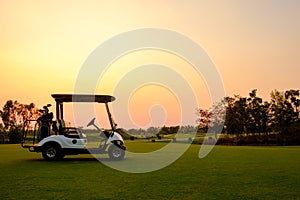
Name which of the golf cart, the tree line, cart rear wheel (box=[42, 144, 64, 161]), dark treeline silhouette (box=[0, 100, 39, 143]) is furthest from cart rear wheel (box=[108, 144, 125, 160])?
dark treeline silhouette (box=[0, 100, 39, 143])

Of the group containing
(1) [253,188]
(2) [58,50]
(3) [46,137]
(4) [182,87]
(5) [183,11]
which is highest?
(5) [183,11]

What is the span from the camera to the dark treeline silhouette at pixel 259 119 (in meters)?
39.8

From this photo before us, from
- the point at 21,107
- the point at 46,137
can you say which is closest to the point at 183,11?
the point at 46,137

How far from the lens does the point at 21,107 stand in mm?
56531

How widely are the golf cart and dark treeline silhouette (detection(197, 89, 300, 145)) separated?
26370mm

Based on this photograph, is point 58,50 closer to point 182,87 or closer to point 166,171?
point 182,87

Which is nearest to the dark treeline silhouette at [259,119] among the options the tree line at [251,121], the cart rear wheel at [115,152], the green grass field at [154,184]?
the tree line at [251,121]

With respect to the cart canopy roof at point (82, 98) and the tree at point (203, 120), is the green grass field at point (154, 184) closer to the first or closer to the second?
the cart canopy roof at point (82, 98)

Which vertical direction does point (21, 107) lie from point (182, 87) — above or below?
above

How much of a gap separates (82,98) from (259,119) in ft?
107

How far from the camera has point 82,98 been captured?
46.9 feet

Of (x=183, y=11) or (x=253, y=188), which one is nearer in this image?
Answer: (x=253, y=188)

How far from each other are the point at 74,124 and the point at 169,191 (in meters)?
7.58

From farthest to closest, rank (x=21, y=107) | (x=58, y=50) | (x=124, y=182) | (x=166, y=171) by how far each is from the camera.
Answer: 1. (x=21, y=107)
2. (x=58, y=50)
3. (x=166, y=171)
4. (x=124, y=182)
